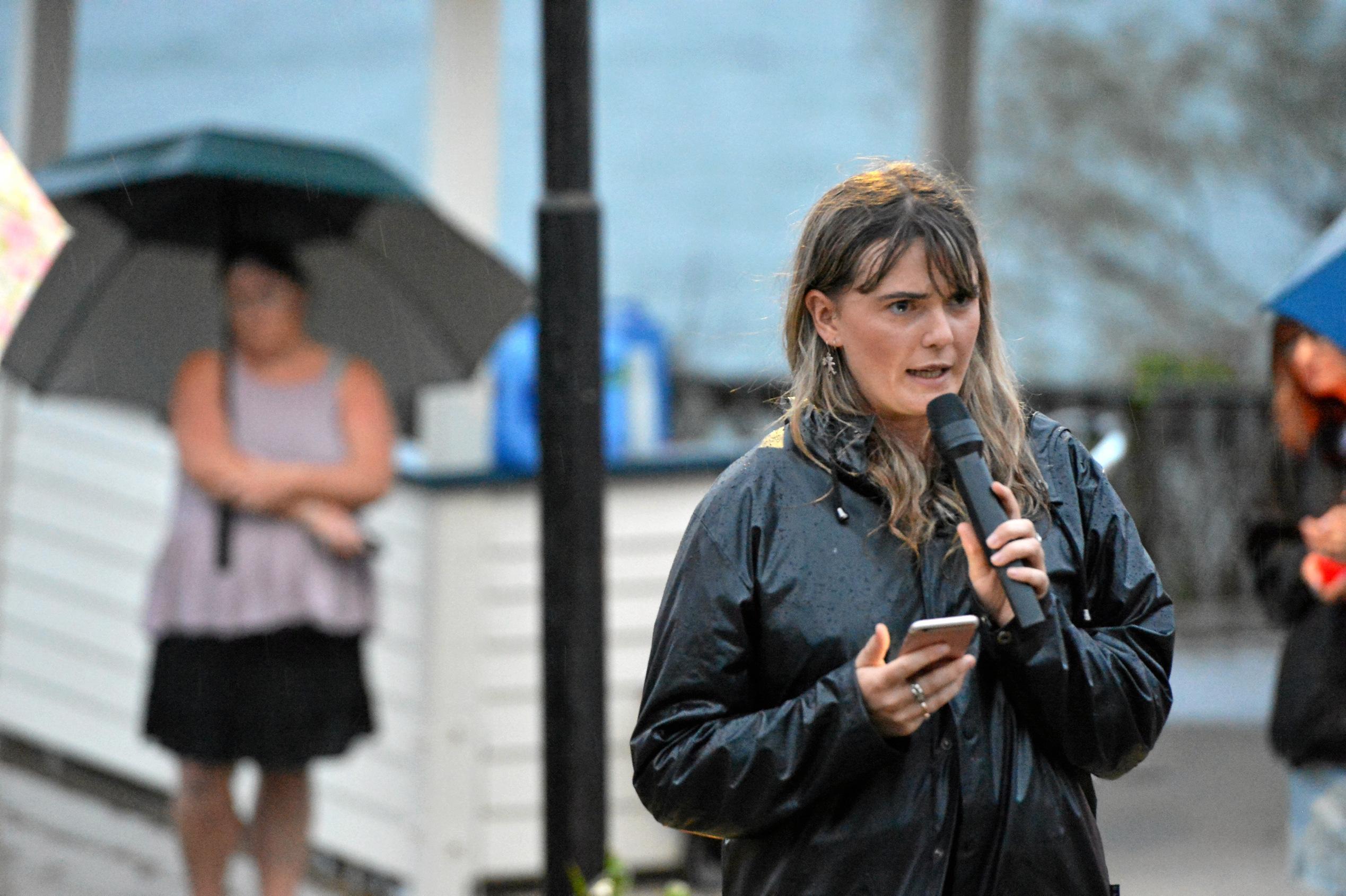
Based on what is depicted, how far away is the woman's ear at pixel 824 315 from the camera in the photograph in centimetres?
227

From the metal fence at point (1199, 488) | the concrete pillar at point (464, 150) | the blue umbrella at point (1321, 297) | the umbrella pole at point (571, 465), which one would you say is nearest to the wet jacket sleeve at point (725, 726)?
the umbrella pole at point (571, 465)

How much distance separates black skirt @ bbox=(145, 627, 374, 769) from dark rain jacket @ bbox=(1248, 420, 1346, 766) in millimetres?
2554

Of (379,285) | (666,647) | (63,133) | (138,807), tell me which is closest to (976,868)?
(666,647)

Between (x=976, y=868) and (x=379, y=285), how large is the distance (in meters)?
3.84

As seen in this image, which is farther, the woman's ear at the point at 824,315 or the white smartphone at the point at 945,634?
the woman's ear at the point at 824,315

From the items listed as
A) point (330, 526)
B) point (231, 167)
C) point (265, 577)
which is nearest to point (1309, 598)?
point (330, 526)

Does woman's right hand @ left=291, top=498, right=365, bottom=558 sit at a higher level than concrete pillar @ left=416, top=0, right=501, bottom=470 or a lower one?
lower

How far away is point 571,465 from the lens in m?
3.59

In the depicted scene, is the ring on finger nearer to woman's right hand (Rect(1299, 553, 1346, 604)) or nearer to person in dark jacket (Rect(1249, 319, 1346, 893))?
person in dark jacket (Rect(1249, 319, 1346, 893))

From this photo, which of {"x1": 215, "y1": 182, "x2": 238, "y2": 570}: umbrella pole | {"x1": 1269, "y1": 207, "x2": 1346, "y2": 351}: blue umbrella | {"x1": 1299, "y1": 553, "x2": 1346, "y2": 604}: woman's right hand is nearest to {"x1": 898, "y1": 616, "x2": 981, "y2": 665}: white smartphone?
{"x1": 1269, "y1": 207, "x2": 1346, "y2": 351}: blue umbrella

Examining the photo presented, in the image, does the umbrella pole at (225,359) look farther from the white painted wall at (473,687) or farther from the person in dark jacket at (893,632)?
the person in dark jacket at (893,632)

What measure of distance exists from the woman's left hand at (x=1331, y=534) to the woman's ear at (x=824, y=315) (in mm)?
1946

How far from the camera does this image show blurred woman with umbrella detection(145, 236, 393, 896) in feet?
16.2

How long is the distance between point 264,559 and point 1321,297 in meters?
2.90
